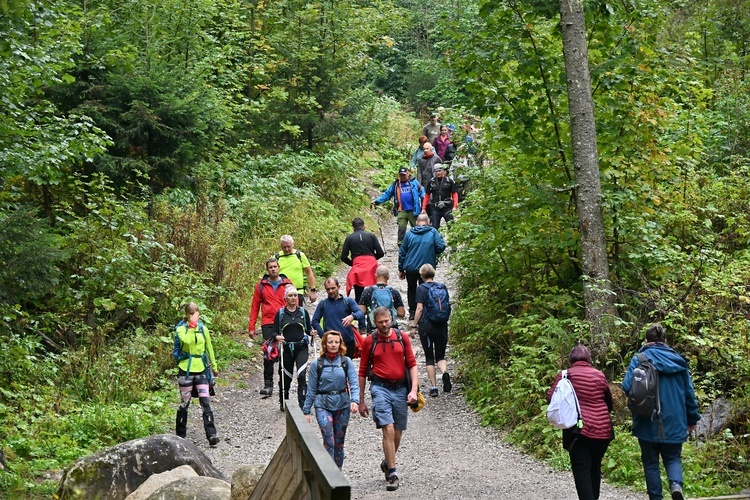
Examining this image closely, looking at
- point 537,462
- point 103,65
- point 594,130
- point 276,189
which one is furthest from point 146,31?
point 537,462

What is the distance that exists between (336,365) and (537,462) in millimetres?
3007

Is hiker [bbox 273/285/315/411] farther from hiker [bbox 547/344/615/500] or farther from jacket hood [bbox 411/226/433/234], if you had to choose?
hiker [bbox 547/344/615/500]

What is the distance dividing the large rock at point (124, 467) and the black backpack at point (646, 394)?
4.65m

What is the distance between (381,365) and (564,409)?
224cm

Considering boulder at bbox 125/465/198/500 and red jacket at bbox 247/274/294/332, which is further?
red jacket at bbox 247/274/294/332

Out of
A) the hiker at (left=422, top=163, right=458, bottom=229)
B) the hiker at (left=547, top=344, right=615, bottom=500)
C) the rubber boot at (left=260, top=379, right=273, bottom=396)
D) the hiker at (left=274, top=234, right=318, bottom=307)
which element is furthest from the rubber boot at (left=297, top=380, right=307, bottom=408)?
the hiker at (left=422, top=163, right=458, bottom=229)

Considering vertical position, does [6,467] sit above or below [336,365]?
below

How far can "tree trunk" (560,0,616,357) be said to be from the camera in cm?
1106

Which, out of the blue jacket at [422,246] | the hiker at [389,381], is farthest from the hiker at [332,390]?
the blue jacket at [422,246]

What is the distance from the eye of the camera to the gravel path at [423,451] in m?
9.25

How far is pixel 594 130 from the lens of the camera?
11344 mm

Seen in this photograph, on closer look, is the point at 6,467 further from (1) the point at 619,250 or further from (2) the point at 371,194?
(2) the point at 371,194

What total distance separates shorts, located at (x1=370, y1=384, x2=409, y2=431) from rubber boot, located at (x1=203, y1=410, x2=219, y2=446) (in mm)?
3137

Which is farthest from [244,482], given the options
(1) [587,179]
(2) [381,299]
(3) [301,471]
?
(1) [587,179]
